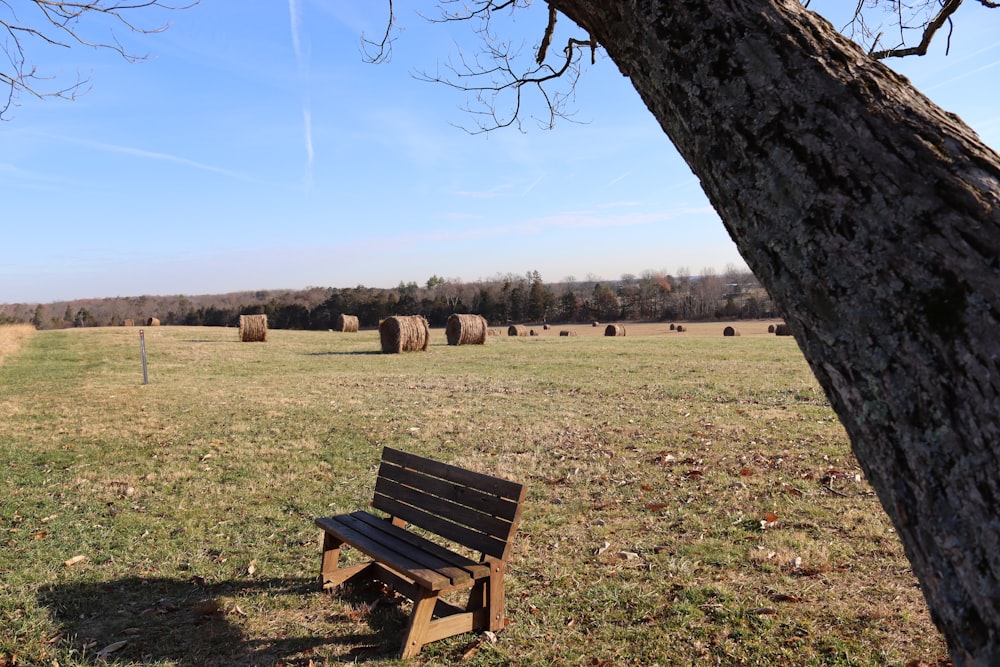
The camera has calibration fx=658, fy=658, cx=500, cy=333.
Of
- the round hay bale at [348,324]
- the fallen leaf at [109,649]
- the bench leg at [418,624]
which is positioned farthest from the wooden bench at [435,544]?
the round hay bale at [348,324]

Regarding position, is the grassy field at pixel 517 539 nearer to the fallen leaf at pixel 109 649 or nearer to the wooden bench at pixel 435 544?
the fallen leaf at pixel 109 649

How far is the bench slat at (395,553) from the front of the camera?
12.4ft

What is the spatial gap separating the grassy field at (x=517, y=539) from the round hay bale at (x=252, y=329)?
16.9 meters

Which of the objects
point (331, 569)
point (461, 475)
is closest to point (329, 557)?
point (331, 569)

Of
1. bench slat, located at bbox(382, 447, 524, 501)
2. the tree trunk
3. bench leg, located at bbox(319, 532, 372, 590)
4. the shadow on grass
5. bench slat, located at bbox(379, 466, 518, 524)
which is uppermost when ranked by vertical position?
the tree trunk

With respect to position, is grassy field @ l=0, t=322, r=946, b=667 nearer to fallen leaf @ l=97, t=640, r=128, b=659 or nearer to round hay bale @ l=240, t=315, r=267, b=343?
fallen leaf @ l=97, t=640, r=128, b=659

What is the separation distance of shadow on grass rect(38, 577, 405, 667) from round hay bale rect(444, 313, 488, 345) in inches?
925

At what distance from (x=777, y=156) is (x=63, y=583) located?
214 inches

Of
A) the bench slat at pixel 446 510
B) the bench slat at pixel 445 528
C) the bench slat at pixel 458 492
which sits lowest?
the bench slat at pixel 445 528

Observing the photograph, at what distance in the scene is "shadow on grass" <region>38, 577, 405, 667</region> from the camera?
3.87m

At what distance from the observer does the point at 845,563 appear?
4.86 m

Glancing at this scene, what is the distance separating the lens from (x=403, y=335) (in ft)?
79.2

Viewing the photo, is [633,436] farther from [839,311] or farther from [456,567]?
[839,311]

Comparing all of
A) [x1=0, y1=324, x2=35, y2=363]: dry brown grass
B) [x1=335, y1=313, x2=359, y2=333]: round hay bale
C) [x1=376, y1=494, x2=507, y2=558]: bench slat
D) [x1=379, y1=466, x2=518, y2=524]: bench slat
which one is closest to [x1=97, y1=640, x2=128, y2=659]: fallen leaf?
[x1=376, y1=494, x2=507, y2=558]: bench slat
